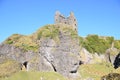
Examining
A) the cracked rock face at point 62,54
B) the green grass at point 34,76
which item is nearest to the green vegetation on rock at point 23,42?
the cracked rock face at point 62,54

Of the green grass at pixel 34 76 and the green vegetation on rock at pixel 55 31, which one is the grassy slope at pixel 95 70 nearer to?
the green grass at pixel 34 76

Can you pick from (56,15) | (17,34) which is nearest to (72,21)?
(56,15)

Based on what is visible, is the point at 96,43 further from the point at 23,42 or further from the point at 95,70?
the point at 23,42

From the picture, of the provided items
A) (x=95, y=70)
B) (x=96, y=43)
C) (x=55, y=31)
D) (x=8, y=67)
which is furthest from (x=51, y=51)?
(x=96, y=43)

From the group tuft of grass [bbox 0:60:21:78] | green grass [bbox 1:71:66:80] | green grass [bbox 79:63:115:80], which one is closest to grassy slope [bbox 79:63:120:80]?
green grass [bbox 79:63:115:80]

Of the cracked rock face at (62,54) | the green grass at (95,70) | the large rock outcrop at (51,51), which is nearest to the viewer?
the large rock outcrop at (51,51)

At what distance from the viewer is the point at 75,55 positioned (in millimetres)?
85125

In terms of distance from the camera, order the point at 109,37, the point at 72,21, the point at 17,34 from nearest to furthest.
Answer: the point at 17,34
the point at 72,21
the point at 109,37

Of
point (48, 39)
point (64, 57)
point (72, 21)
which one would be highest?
point (72, 21)

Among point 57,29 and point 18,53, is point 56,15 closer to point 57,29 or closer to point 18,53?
point 57,29

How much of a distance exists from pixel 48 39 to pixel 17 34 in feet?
34.5

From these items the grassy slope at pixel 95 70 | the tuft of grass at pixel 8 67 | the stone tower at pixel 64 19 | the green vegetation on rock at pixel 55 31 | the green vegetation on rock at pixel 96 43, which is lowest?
the grassy slope at pixel 95 70

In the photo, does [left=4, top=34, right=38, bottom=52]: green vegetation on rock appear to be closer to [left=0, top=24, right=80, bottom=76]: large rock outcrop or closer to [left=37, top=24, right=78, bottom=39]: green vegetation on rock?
[left=0, top=24, right=80, bottom=76]: large rock outcrop

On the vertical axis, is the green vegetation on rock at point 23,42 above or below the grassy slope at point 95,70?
above
